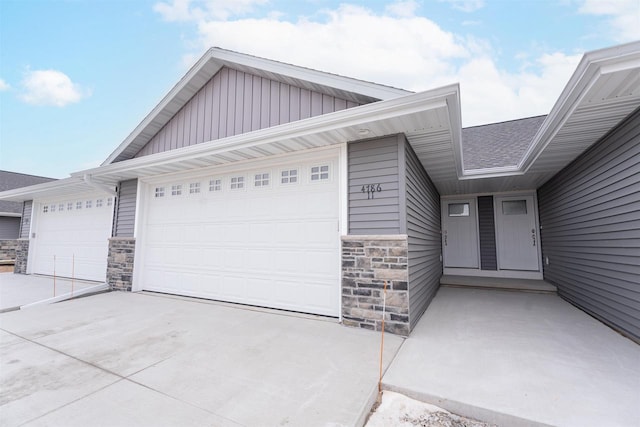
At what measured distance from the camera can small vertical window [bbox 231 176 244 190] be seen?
4.94 meters

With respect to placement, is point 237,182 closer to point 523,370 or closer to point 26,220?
point 523,370

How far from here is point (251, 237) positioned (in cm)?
473

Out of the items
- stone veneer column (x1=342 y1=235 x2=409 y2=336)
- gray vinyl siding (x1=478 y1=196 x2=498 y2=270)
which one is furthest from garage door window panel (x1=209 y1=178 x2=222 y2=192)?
gray vinyl siding (x1=478 y1=196 x2=498 y2=270)

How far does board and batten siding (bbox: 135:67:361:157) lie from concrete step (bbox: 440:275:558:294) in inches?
201

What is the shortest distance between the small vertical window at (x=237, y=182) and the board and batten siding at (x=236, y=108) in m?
0.76

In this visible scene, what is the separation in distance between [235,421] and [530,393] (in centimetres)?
208

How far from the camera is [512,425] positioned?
178 cm

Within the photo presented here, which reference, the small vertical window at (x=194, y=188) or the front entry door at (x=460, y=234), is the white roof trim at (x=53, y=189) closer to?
the small vertical window at (x=194, y=188)

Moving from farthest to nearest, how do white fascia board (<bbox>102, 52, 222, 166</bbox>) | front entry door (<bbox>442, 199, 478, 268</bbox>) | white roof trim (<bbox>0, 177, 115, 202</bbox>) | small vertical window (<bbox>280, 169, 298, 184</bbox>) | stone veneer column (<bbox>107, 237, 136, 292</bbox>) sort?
front entry door (<bbox>442, 199, 478, 268</bbox>) → white roof trim (<bbox>0, 177, 115, 202</bbox>) → stone veneer column (<bbox>107, 237, 136, 292</bbox>) → white fascia board (<bbox>102, 52, 222, 166</bbox>) → small vertical window (<bbox>280, 169, 298, 184</bbox>)

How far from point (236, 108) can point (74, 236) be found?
21.1 ft

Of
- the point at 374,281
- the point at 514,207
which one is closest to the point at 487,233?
the point at 514,207

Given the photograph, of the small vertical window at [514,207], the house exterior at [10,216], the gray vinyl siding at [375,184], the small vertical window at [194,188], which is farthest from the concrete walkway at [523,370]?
the house exterior at [10,216]

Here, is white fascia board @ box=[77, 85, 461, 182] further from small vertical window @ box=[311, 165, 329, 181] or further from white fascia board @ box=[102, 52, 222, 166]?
white fascia board @ box=[102, 52, 222, 166]

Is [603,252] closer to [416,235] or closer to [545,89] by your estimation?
[416,235]
